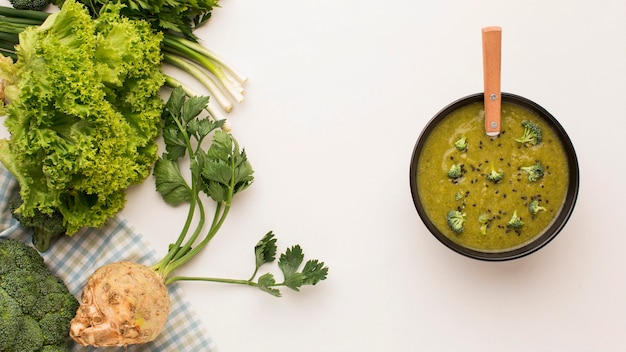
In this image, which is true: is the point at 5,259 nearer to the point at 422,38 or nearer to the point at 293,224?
the point at 293,224

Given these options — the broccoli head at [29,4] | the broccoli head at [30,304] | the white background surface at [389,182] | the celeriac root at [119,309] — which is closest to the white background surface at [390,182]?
the white background surface at [389,182]

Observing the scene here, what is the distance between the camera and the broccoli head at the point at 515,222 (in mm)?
2223

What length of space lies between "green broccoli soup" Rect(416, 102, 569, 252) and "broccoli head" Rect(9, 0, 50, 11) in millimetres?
1320

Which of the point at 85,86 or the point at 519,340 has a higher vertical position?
the point at 85,86

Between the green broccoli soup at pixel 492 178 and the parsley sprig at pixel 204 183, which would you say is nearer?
the green broccoli soup at pixel 492 178

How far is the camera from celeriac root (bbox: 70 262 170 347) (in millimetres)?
2305

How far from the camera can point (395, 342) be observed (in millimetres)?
2512

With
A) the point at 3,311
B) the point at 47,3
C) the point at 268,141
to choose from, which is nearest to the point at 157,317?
the point at 3,311

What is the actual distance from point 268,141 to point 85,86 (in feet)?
2.15

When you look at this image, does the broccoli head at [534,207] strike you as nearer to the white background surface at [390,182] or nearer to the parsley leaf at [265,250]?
the white background surface at [390,182]

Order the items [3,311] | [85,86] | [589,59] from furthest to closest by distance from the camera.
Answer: [589,59] < [3,311] < [85,86]

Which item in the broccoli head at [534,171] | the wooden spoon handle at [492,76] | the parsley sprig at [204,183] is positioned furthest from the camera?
the parsley sprig at [204,183]

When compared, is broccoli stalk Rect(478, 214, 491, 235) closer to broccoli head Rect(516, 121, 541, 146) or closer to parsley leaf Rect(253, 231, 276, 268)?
broccoli head Rect(516, 121, 541, 146)

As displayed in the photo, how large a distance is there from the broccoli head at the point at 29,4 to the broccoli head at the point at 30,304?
75cm
